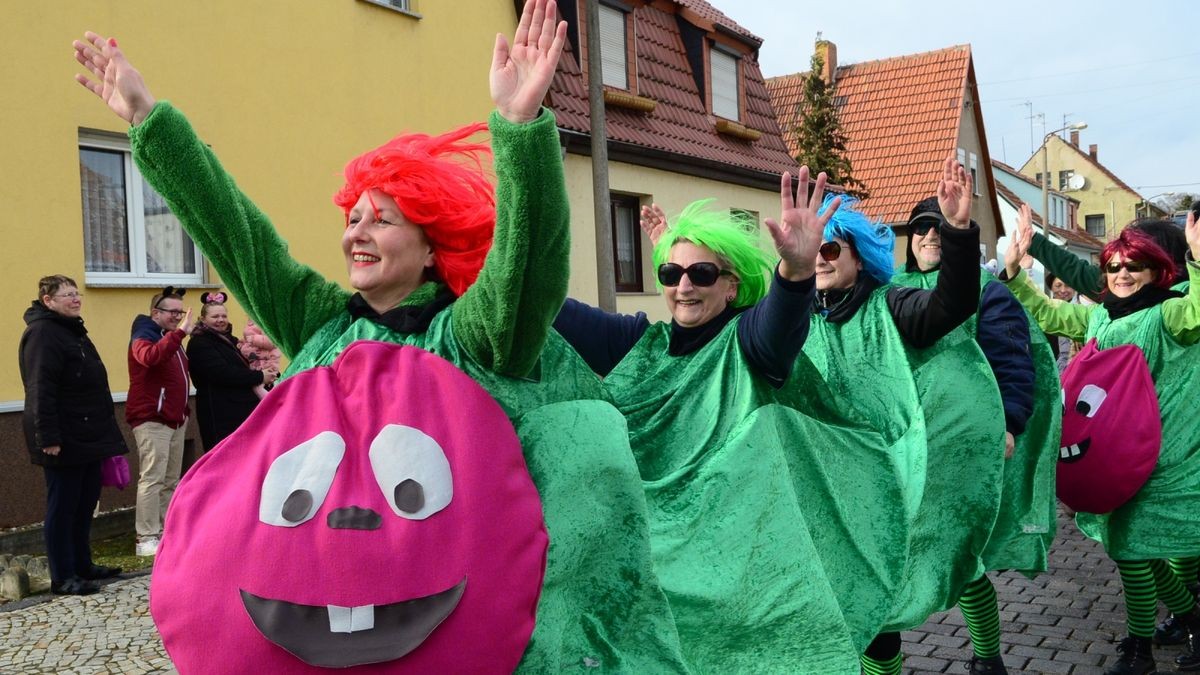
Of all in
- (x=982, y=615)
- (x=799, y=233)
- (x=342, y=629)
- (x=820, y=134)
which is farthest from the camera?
(x=820, y=134)

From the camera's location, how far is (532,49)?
2230 mm

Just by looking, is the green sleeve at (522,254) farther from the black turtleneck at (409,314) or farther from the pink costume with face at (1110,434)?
the pink costume with face at (1110,434)

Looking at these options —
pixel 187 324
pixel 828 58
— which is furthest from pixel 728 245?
pixel 828 58

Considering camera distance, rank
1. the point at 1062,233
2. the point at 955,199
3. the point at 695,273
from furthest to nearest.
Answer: the point at 1062,233
the point at 955,199
the point at 695,273

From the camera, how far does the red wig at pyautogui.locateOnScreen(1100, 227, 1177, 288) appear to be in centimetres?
506

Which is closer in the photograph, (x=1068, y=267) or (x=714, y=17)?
(x=1068, y=267)

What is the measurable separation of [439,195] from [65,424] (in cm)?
495

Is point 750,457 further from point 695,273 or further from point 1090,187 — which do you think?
point 1090,187

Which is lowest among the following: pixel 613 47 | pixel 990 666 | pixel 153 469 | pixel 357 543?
pixel 990 666

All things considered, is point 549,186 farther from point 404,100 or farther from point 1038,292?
A: point 404,100

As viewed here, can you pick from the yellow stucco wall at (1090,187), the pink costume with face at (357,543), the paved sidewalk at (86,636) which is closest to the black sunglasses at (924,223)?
the pink costume with face at (357,543)

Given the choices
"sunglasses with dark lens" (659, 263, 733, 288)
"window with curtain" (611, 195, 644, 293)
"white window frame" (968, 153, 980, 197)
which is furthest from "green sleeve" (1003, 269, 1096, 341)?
"white window frame" (968, 153, 980, 197)

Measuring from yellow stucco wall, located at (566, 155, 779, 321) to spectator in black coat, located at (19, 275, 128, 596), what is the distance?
21.3 feet

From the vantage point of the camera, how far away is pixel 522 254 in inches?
85.6
